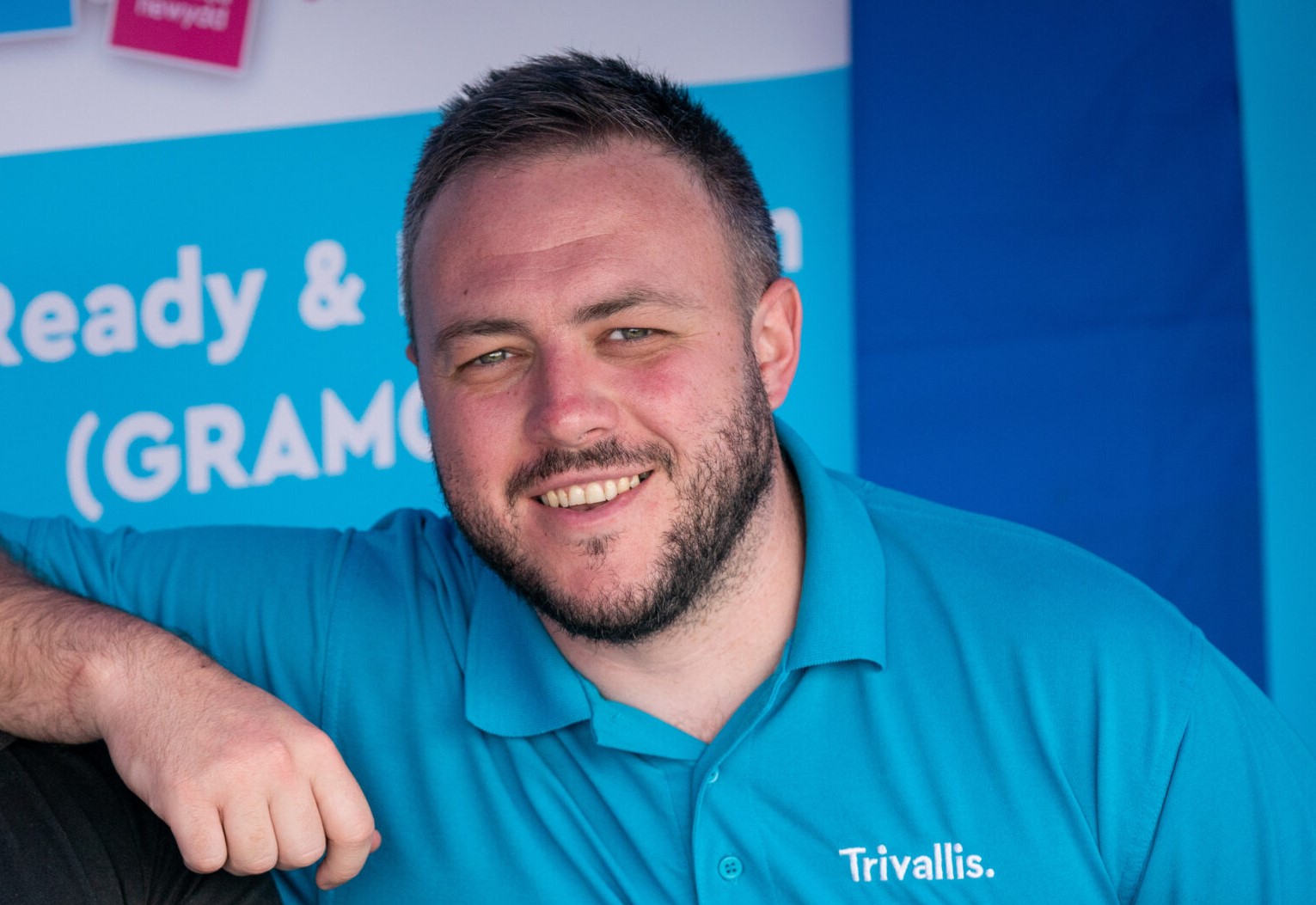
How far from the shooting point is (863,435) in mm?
1864

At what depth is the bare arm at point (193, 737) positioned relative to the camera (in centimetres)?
101

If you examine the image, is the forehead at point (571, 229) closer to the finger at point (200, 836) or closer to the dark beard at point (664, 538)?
the dark beard at point (664, 538)

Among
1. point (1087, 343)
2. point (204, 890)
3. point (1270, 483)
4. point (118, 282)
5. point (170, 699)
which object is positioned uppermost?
point (118, 282)

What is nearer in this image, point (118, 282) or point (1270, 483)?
point (1270, 483)

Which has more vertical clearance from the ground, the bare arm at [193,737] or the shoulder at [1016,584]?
the shoulder at [1016,584]

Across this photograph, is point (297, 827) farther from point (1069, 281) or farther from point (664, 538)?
A: point (1069, 281)

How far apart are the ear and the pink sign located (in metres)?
1.15

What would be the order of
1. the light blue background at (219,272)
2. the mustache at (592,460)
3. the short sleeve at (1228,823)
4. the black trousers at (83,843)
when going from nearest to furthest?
the black trousers at (83,843) < the short sleeve at (1228,823) < the mustache at (592,460) < the light blue background at (219,272)

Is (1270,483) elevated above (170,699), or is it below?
above

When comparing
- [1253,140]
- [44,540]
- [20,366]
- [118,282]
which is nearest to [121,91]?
[118,282]

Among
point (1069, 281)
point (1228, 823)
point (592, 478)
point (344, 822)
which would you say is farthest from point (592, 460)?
point (1069, 281)

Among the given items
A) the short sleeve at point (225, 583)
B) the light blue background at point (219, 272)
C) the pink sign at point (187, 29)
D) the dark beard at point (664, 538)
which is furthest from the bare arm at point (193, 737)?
the pink sign at point (187, 29)

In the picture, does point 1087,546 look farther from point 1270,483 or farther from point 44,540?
point 44,540

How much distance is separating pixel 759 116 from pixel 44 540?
1151mm
